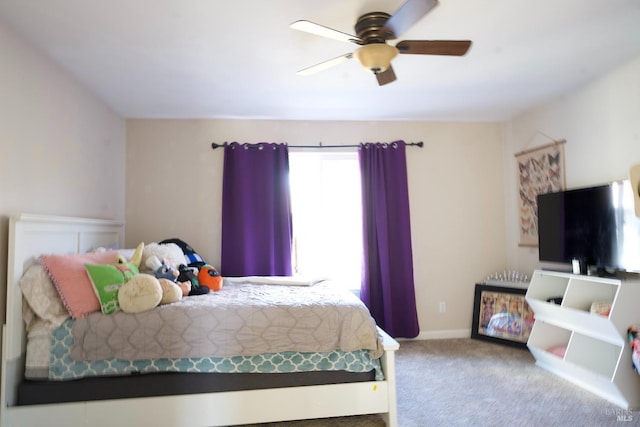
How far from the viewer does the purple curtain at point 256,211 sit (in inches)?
141

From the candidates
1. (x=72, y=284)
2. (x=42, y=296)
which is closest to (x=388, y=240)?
(x=72, y=284)

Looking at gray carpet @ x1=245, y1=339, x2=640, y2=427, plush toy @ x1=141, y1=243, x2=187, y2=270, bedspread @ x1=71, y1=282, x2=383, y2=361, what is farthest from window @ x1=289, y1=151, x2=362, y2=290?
bedspread @ x1=71, y1=282, x2=383, y2=361

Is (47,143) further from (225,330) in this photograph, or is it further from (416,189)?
(416,189)

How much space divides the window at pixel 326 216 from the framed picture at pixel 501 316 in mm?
1310

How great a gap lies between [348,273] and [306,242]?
22.4 inches

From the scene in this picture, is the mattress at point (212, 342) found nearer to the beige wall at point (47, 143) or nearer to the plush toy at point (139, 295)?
the plush toy at point (139, 295)

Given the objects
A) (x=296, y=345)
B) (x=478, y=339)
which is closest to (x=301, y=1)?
(x=296, y=345)

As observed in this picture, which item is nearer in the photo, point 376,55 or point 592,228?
point 376,55

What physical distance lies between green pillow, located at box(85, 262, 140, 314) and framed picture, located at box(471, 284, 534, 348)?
10.9 feet

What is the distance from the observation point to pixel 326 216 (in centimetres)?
385

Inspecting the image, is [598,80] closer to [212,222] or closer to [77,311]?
[212,222]

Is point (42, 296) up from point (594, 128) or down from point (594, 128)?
down

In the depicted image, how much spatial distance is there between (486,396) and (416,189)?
6.91ft

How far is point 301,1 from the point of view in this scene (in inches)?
72.6
